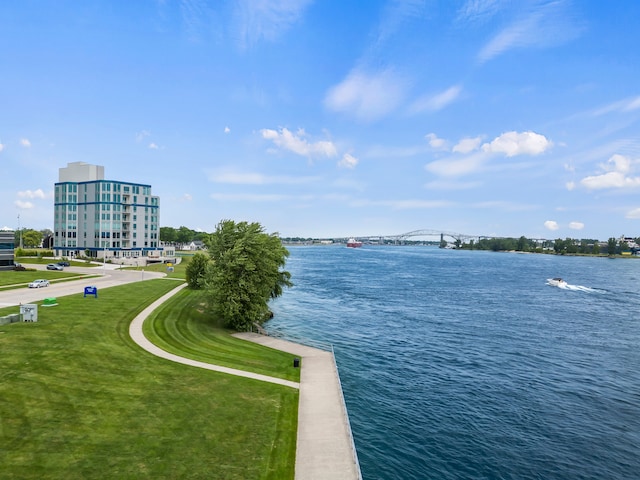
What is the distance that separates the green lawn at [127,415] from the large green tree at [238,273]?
371 inches

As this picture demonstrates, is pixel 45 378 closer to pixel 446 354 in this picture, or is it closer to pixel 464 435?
pixel 464 435

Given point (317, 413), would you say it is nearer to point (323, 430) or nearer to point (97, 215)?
point (323, 430)

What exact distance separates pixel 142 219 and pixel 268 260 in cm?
9115

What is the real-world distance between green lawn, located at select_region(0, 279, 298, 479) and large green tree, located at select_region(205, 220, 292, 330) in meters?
9.43

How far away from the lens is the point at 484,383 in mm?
33938

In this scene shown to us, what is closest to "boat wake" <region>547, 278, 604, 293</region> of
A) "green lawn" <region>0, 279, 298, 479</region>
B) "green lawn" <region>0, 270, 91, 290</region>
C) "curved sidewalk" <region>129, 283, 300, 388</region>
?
"green lawn" <region>0, 279, 298, 479</region>

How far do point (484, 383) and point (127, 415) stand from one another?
27353mm

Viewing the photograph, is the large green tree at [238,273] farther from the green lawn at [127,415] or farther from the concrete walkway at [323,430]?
the concrete walkway at [323,430]

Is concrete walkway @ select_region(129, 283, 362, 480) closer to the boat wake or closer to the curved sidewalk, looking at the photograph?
the curved sidewalk

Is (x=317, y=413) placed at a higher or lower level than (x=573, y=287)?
lower

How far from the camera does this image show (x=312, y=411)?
2414 cm

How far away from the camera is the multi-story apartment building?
113938mm

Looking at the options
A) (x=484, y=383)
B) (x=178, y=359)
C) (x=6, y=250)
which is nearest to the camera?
(x=178, y=359)

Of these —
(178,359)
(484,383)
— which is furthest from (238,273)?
(484,383)
